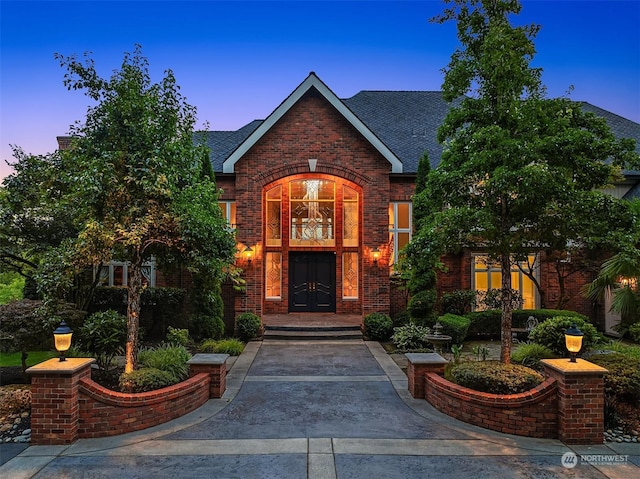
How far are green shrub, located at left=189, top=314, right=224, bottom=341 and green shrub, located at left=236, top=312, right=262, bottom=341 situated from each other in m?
0.67

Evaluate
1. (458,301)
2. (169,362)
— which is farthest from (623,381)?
(458,301)

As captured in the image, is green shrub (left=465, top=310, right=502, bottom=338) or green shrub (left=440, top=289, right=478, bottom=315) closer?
green shrub (left=465, top=310, right=502, bottom=338)

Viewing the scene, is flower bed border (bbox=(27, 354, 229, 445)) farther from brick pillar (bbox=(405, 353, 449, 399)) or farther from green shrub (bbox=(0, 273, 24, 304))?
green shrub (bbox=(0, 273, 24, 304))

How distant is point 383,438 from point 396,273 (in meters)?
10.0

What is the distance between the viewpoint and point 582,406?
214 inches

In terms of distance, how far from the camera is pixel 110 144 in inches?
289

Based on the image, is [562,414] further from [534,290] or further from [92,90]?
[534,290]

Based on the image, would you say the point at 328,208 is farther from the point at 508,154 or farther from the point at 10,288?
the point at 10,288

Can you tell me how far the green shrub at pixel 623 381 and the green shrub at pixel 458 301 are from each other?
25.2 feet

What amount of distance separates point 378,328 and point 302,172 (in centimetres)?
648

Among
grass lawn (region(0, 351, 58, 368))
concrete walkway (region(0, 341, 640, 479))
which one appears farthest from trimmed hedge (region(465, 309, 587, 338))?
grass lawn (region(0, 351, 58, 368))

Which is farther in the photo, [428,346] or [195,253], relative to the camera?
[428,346]

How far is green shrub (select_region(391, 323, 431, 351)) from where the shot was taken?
1154cm

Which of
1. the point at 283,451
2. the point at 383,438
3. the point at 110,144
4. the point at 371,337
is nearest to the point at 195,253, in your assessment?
the point at 110,144
